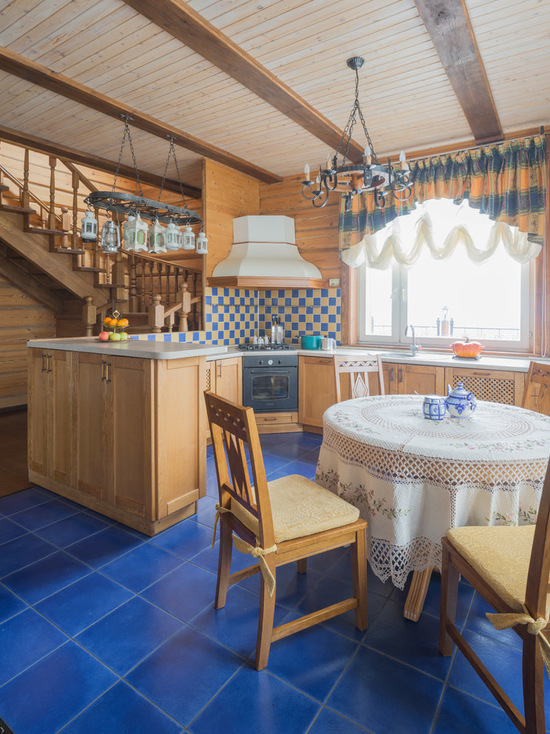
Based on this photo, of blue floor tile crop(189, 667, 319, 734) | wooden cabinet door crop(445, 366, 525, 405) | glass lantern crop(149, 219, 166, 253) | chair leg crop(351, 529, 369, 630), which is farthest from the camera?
wooden cabinet door crop(445, 366, 525, 405)

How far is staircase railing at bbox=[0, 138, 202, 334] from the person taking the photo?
4262 mm

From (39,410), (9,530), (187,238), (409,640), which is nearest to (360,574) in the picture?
(409,640)

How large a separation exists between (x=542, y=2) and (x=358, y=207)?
231cm

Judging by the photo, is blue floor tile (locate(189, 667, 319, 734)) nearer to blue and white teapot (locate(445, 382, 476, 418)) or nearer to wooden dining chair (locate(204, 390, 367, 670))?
wooden dining chair (locate(204, 390, 367, 670))

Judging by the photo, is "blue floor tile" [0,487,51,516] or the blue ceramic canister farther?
"blue floor tile" [0,487,51,516]

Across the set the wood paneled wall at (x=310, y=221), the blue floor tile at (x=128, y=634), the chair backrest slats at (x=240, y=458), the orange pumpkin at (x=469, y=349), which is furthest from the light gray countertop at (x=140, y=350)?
the wood paneled wall at (x=310, y=221)

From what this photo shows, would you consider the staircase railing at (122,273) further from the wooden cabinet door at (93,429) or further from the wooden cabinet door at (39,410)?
the wooden cabinet door at (93,429)

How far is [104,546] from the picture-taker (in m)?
2.36

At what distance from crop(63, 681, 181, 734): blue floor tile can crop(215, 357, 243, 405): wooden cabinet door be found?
9.17 ft

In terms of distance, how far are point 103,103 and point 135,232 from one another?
1098 mm

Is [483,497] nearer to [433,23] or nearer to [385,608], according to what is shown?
[385,608]

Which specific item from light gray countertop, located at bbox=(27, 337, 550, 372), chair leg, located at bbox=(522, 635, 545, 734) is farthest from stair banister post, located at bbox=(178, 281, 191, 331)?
A: chair leg, located at bbox=(522, 635, 545, 734)

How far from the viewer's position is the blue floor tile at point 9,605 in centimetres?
181

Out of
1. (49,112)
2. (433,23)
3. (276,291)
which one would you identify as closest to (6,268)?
(49,112)
